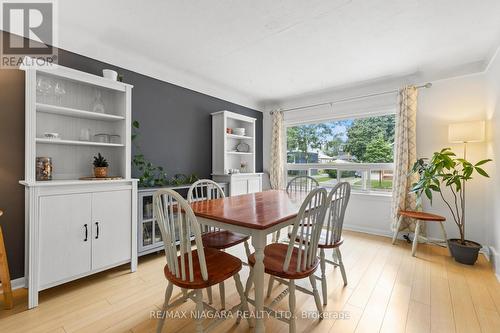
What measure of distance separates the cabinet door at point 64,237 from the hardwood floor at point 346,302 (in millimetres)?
211

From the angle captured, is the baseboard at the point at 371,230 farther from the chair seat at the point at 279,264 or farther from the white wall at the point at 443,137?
the chair seat at the point at 279,264

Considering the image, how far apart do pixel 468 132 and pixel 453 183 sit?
62 centimetres

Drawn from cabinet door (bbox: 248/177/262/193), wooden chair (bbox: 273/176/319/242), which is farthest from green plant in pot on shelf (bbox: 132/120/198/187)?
wooden chair (bbox: 273/176/319/242)

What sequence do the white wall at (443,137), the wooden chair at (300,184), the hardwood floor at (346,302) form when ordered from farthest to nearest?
the wooden chair at (300,184), the white wall at (443,137), the hardwood floor at (346,302)

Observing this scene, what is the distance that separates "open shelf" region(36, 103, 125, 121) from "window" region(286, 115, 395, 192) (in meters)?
3.19

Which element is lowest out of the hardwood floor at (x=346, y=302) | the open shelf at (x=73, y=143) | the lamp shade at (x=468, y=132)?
the hardwood floor at (x=346, y=302)

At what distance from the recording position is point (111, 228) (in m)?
2.17

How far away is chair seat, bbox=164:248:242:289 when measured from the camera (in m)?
1.24

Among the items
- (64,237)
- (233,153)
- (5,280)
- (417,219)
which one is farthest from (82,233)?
(417,219)

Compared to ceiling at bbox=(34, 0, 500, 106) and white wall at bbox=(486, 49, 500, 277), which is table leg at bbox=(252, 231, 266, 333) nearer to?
ceiling at bbox=(34, 0, 500, 106)

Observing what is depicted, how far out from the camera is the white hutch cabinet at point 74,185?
69.9 inches

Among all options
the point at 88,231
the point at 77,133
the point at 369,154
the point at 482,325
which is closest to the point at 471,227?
the point at 369,154

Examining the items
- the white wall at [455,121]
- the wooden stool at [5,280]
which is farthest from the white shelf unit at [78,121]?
the white wall at [455,121]

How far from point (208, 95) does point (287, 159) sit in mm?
2043
